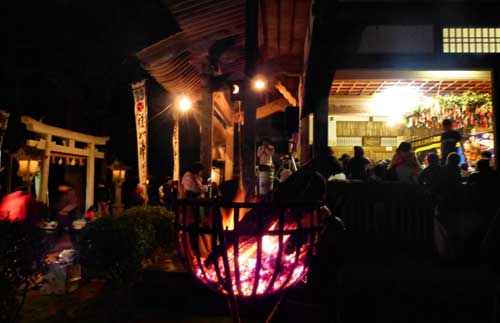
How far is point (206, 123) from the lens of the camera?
10.4 m

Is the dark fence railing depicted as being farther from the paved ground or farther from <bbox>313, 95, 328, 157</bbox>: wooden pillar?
<bbox>313, 95, 328, 157</bbox>: wooden pillar

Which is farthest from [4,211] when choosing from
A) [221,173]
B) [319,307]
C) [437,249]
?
[221,173]

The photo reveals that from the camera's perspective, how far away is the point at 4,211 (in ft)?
27.8

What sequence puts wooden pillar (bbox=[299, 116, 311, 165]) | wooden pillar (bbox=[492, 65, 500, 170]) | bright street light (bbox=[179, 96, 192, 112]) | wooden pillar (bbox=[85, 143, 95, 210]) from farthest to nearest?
wooden pillar (bbox=[85, 143, 95, 210]) → wooden pillar (bbox=[299, 116, 311, 165]) → bright street light (bbox=[179, 96, 192, 112]) → wooden pillar (bbox=[492, 65, 500, 170])

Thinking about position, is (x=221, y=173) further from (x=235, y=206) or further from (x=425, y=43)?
(x=235, y=206)

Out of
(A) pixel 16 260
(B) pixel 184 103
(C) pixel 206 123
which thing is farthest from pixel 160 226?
(B) pixel 184 103

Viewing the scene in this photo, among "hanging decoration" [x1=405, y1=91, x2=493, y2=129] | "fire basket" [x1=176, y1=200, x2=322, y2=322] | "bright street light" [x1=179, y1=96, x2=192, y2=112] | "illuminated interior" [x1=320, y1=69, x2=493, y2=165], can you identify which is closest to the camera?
"fire basket" [x1=176, y1=200, x2=322, y2=322]

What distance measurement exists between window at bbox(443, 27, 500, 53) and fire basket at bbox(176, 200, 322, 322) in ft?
21.9

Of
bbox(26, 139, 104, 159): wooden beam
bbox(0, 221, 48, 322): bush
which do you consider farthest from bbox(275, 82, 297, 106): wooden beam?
bbox(26, 139, 104, 159): wooden beam

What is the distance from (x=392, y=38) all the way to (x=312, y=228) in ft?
21.0

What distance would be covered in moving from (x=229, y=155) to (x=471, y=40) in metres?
12.5

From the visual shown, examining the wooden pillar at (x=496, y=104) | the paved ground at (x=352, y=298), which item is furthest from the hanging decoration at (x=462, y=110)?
the paved ground at (x=352, y=298)

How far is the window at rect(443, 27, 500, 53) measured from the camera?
7.47 meters

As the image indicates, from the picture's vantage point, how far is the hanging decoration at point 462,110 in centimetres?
1004
